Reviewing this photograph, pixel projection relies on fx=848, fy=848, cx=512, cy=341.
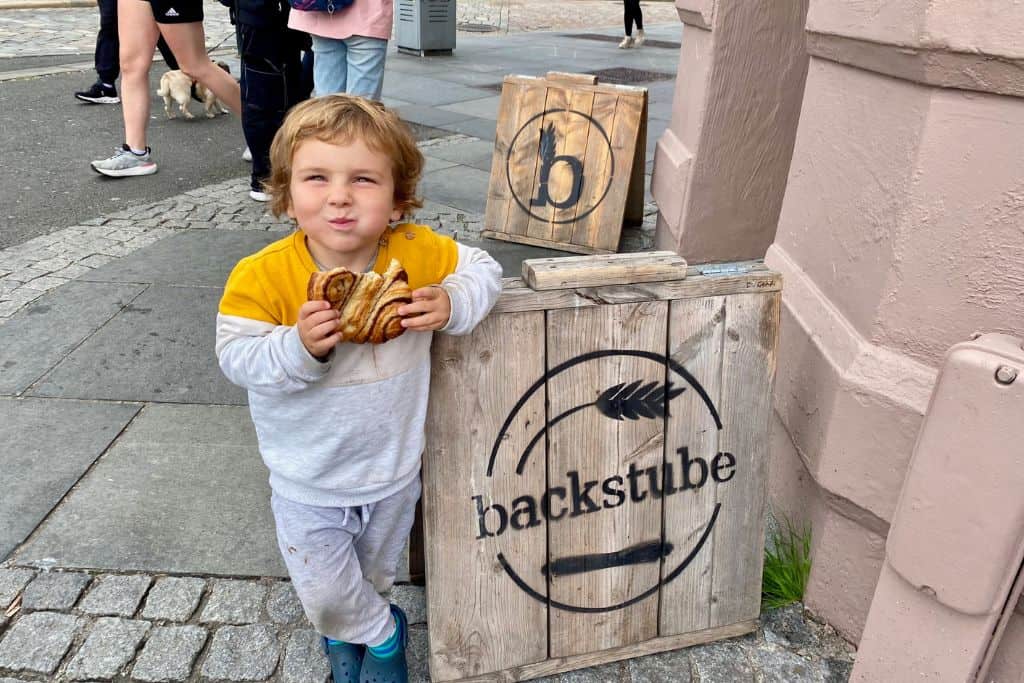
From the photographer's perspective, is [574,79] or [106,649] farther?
[574,79]

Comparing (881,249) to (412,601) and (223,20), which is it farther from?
(223,20)

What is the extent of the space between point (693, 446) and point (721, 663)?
0.55 m

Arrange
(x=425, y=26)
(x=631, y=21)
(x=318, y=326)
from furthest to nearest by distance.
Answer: (x=631, y=21) → (x=425, y=26) → (x=318, y=326)

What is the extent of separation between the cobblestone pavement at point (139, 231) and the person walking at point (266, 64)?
1.29ft

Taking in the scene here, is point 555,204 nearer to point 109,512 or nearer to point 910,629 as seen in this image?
point 109,512

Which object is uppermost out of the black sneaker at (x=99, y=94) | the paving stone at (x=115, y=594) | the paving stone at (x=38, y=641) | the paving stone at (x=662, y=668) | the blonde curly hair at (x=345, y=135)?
the blonde curly hair at (x=345, y=135)

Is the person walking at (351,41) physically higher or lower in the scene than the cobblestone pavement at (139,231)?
higher

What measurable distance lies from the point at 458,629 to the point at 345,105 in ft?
3.85

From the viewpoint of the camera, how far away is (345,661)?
1943 millimetres

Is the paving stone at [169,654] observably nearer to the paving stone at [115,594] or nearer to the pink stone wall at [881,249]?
the paving stone at [115,594]

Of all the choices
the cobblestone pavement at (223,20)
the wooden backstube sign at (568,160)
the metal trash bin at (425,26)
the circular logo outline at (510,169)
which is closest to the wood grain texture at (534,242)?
the wooden backstube sign at (568,160)

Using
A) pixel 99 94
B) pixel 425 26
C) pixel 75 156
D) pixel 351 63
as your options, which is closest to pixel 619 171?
pixel 351 63

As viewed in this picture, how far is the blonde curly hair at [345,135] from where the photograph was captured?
1.56 m

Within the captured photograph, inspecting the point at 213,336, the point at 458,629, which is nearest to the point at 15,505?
the point at 213,336
